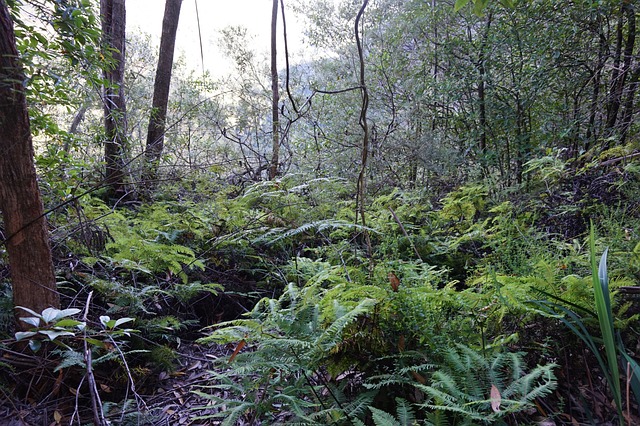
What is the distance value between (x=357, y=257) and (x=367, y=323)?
1022 millimetres

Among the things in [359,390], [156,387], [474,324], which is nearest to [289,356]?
[359,390]

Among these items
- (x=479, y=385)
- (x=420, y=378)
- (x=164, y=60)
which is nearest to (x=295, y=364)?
(x=420, y=378)

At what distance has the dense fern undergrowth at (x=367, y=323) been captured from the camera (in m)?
1.31

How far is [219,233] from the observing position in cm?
357

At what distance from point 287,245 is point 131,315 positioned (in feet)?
5.19

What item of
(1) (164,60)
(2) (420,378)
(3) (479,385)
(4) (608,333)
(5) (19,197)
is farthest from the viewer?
(1) (164,60)

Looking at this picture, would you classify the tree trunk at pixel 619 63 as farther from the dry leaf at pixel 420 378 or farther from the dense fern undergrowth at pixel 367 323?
the dry leaf at pixel 420 378

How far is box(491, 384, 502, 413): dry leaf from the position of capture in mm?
1073

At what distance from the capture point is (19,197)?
5.68 ft

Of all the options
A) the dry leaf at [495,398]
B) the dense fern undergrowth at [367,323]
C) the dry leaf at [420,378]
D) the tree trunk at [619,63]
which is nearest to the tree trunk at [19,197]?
the dense fern undergrowth at [367,323]

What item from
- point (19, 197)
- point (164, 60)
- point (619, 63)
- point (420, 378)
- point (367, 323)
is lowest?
point (420, 378)

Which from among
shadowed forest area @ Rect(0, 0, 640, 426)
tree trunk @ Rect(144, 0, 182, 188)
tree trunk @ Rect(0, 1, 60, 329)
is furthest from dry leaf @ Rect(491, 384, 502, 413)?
tree trunk @ Rect(144, 0, 182, 188)

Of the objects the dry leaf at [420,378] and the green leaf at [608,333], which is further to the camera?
the dry leaf at [420,378]

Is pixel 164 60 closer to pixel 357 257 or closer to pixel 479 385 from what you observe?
pixel 357 257
